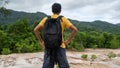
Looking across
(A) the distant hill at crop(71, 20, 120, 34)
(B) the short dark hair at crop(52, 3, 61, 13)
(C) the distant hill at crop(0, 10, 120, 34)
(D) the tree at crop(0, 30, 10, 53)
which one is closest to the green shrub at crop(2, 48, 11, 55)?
(D) the tree at crop(0, 30, 10, 53)

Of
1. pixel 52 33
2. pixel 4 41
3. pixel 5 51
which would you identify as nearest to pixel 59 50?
pixel 52 33

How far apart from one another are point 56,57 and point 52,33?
1.59 ft

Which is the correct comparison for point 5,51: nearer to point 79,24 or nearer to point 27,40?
point 27,40

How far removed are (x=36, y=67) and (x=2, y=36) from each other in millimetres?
6386

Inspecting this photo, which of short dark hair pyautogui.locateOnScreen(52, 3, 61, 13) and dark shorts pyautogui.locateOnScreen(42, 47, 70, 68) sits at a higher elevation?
short dark hair pyautogui.locateOnScreen(52, 3, 61, 13)

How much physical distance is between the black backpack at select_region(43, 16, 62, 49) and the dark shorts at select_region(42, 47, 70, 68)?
0.47ft

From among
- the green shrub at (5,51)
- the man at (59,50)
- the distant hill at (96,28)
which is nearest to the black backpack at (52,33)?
the man at (59,50)

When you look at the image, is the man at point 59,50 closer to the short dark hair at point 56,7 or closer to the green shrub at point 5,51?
the short dark hair at point 56,7

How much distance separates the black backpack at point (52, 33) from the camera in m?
5.31

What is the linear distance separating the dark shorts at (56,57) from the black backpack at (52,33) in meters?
0.14

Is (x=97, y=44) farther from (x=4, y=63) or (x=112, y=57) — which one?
(x=4, y=63)

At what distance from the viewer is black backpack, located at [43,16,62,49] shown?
17.4ft

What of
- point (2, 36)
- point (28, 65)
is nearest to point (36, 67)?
point (28, 65)

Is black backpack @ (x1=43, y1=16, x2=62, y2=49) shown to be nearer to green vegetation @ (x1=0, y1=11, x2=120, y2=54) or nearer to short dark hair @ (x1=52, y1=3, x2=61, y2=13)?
short dark hair @ (x1=52, y1=3, x2=61, y2=13)
